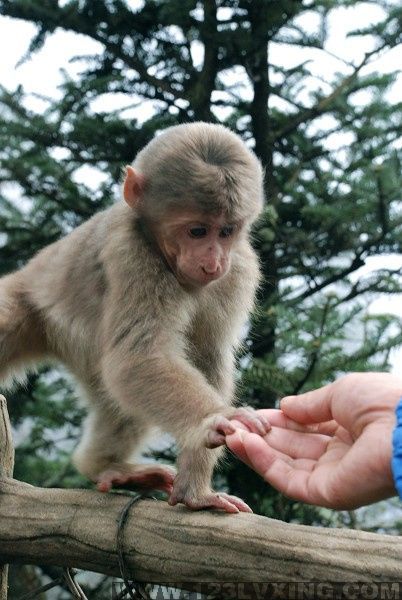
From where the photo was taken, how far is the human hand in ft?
8.75

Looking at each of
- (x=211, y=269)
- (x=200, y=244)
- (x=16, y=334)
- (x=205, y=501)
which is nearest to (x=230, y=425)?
(x=205, y=501)

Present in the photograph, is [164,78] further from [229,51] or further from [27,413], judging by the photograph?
Answer: [27,413]

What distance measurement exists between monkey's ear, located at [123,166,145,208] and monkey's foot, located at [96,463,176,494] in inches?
50.4

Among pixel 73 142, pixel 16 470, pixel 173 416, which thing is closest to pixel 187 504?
pixel 173 416

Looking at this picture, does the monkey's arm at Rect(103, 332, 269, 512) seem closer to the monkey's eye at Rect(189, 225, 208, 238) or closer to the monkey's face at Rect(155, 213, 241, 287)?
the monkey's face at Rect(155, 213, 241, 287)

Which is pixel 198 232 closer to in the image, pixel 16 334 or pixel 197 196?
pixel 197 196

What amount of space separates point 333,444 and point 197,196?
54.8 inches

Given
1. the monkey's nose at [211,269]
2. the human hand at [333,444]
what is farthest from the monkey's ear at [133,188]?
the human hand at [333,444]

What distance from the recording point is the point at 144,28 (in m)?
6.32

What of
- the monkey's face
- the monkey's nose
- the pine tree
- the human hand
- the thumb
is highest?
the pine tree

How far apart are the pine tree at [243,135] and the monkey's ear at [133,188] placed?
1.64 metres

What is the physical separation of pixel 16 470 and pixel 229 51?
341 cm

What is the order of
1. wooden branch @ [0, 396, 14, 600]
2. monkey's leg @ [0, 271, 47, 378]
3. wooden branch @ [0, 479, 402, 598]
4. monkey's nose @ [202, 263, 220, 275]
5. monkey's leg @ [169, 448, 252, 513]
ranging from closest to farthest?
wooden branch @ [0, 479, 402, 598]
monkey's leg @ [169, 448, 252, 513]
wooden branch @ [0, 396, 14, 600]
monkey's nose @ [202, 263, 220, 275]
monkey's leg @ [0, 271, 47, 378]

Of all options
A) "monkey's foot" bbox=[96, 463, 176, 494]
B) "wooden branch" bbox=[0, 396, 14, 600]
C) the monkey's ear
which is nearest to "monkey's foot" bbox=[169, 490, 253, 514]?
"monkey's foot" bbox=[96, 463, 176, 494]
